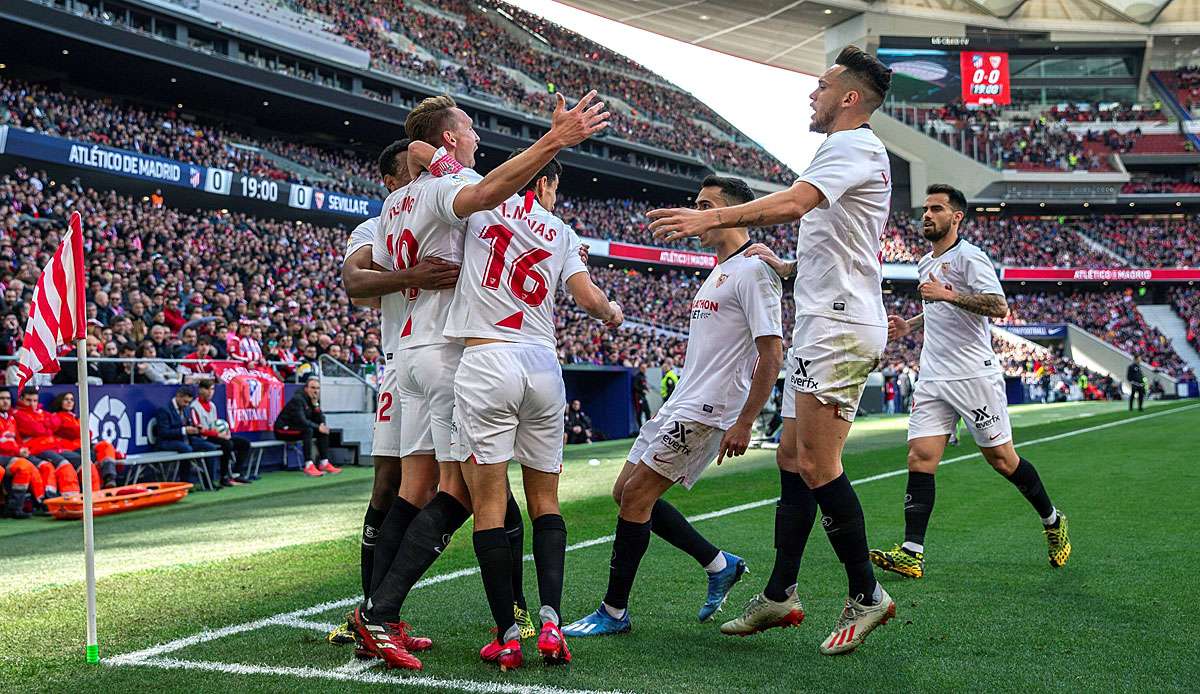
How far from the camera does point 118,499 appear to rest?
35.6ft

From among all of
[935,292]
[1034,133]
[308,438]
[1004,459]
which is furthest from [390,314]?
[1034,133]

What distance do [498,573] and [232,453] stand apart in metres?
11.1

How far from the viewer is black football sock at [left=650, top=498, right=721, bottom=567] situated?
5086 mm

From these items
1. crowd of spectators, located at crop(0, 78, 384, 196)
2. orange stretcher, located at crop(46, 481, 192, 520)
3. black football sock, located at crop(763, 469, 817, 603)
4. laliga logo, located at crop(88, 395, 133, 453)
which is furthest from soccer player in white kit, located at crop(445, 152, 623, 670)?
crowd of spectators, located at crop(0, 78, 384, 196)

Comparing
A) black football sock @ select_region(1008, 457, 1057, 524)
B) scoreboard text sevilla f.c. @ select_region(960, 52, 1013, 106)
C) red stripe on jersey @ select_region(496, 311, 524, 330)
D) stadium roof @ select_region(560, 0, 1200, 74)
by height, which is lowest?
black football sock @ select_region(1008, 457, 1057, 524)

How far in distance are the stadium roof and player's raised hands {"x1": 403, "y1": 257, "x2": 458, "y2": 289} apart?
59.0 m

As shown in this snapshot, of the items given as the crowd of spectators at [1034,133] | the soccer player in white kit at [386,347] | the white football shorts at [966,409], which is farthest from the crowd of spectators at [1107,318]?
the soccer player in white kit at [386,347]

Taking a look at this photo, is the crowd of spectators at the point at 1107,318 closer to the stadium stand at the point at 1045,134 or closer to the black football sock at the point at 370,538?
the stadium stand at the point at 1045,134

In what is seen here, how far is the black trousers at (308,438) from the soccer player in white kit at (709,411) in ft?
38.7

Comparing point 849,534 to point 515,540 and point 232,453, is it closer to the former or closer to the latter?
point 515,540

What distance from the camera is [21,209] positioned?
2159cm

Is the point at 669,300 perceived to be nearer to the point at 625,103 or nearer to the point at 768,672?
the point at 625,103

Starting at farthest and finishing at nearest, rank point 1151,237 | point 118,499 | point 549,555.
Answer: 1. point 1151,237
2. point 118,499
3. point 549,555

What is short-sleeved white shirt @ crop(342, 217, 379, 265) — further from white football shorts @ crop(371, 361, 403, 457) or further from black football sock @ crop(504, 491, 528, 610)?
black football sock @ crop(504, 491, 528, 610)
